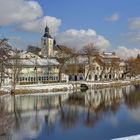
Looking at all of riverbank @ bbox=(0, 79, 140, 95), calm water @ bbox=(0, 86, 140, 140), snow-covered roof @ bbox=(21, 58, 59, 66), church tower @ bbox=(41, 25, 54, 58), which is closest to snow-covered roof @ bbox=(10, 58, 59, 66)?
snow-covered roof @ bbox=(21, 58, 59, 66)

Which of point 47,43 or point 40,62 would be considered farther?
point 47,43

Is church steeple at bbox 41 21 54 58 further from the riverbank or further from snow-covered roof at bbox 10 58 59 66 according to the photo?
the riverbank

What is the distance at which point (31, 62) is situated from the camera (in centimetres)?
7869

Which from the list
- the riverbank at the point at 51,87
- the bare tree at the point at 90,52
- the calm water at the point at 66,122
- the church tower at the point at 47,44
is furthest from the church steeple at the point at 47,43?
the calm water at the point at 66,122

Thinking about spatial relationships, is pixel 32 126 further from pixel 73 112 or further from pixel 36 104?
pixel 36 104

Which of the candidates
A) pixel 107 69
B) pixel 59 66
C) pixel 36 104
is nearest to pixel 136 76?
pixel 107 69

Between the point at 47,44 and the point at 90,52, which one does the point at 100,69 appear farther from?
the point at 47,44

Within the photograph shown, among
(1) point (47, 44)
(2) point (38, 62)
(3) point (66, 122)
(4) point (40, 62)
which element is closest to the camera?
(3) point (66, 122)

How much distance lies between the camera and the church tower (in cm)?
12294

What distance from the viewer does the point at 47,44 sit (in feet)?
401

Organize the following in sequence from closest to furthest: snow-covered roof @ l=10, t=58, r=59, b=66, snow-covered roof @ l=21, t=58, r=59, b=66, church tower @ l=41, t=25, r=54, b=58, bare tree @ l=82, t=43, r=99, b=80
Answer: snow-covered roof @ l=10, t=58, r=59, b=66, snow-covered roof @ l=21, t=58, r=59, b=66, bare tree @ l=82, t=43, r=99, b=80, church tower @ l=41, t=25, r=54, b=58

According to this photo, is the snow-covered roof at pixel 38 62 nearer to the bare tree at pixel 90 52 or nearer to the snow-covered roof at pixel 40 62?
the snow-covered roof at pixel 40 62

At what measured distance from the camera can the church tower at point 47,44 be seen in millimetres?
122938

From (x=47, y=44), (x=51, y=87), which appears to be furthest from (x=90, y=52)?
(x=47, y=44)
